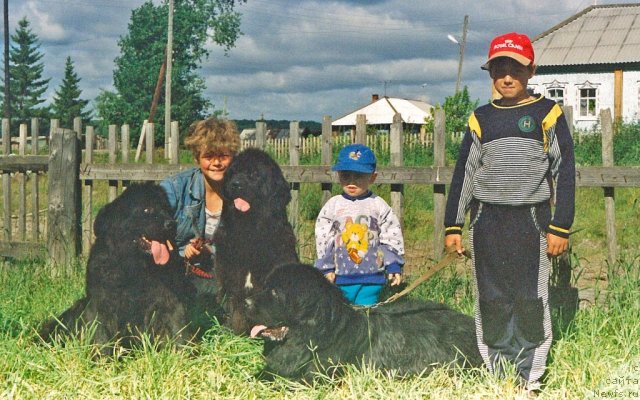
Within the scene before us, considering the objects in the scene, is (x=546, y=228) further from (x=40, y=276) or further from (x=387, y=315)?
(x=40, y=276)

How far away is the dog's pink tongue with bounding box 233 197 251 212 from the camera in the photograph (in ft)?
13.4

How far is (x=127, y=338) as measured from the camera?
408 cm

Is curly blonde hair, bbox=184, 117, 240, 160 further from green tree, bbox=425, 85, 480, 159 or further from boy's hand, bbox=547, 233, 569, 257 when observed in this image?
green tree, bbox=425, 85, 480, 159

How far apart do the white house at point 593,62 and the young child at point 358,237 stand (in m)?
25.2

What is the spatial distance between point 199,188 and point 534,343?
7.12 feet

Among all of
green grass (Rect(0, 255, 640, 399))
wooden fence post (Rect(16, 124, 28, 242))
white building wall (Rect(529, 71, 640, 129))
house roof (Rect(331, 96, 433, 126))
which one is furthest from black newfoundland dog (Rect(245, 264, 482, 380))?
house roof (Rect(331, 96, 433, 126))

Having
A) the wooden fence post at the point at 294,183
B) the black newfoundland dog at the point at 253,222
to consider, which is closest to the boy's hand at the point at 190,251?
the black newfoundland dog at the point at 253,222

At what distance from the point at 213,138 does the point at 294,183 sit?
1.55 m

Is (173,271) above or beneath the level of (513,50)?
beneath

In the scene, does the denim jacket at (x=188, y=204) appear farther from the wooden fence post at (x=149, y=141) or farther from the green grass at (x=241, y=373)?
the wooden fence post at (x=149, y=141)

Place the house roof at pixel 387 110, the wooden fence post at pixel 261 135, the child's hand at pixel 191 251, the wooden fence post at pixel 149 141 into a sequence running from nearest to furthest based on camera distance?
the child's hand at pixel 191 251 → the wooden fence post at pixel 261 135 → the wooden fence post at pixel 149 141 → the house roof at pixel 387 110

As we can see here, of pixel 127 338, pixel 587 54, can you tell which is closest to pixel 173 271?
pixel 127 338

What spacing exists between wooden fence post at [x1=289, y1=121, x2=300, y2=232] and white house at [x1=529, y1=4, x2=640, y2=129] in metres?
23.8

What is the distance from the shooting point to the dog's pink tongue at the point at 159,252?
385 cm
